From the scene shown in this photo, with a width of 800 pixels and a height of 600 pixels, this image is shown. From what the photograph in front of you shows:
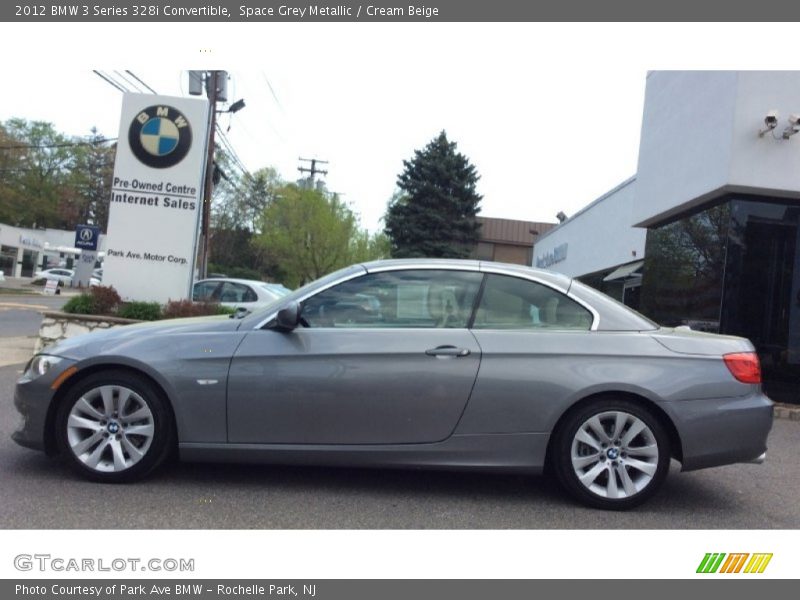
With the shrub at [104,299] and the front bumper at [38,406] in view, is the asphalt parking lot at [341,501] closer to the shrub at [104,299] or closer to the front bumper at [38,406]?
the front bumper at [38,406]

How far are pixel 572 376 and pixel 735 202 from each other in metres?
7.37

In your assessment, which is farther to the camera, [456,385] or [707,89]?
[707,89]

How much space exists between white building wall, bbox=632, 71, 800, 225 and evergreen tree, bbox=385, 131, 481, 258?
29038mm

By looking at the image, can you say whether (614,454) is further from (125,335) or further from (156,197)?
(156,197)

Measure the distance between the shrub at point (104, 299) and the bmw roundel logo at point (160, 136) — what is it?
207 cm

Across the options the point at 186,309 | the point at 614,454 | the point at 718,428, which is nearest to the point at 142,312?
the point at 186,309

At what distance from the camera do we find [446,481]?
4.82 m

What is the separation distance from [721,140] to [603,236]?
12.1 metres

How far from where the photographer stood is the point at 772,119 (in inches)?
368

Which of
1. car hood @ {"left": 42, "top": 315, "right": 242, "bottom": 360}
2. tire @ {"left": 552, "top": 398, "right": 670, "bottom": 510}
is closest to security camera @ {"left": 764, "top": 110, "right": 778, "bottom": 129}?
tire @ {"left": 552, "top": 398, "right": 670, "bottom": 510}

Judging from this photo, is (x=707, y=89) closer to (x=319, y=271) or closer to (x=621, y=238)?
(x=621, y=238)

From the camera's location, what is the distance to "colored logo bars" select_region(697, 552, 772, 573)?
11.9 ft

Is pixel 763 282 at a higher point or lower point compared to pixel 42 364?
higher

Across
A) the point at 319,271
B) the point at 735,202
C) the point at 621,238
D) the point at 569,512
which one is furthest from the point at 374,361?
the point at 319,271
